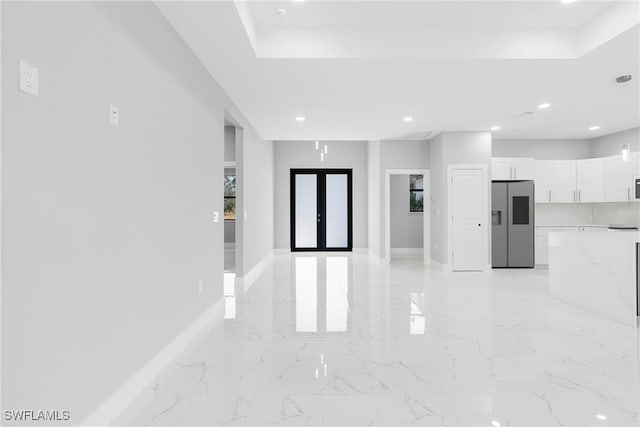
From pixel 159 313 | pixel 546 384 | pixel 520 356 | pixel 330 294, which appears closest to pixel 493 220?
pixel 330 294

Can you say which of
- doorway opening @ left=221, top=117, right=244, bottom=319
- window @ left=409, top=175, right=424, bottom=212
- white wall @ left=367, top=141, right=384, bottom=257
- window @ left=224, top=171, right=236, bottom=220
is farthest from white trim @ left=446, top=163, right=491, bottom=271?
window @ left=224, top=171, right=236, bottom=220

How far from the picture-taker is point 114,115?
2043 millimetres

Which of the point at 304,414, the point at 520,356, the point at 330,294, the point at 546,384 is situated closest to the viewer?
the point at 304,414

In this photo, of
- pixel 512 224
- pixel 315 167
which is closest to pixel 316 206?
pixel 315 167

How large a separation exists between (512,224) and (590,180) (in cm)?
173

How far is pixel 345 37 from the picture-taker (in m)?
3.45

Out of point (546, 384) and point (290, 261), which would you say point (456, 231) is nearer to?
point (290, 261)

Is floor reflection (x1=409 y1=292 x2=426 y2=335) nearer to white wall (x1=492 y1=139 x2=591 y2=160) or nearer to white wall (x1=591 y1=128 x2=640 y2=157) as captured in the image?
white wall (x1=492 y1=139 x2=591 y2=160)

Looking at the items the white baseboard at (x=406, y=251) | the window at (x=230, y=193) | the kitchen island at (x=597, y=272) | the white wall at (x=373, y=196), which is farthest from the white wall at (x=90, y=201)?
the window at (x=230, y=193)

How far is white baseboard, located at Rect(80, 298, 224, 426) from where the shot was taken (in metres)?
1.88

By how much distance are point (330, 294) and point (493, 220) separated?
3835mm

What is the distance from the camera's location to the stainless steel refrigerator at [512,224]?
22.4 feet

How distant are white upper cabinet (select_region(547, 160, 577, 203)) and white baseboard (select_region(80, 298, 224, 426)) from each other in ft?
21.9

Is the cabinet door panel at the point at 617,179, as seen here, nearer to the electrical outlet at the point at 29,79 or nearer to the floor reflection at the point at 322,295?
the floor reflection at the point at 322,295
